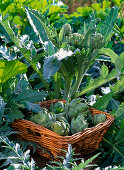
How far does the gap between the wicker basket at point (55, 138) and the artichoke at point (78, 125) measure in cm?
3

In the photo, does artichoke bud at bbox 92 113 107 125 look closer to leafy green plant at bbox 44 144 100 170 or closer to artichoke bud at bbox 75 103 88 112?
artichoke bud at bbox 75 103 88 112

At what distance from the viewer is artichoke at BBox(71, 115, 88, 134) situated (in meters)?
1.22

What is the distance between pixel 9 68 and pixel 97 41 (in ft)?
1.52

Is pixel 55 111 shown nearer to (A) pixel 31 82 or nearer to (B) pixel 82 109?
(B) pixel 82 109

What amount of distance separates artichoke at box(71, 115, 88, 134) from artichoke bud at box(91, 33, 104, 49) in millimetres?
379

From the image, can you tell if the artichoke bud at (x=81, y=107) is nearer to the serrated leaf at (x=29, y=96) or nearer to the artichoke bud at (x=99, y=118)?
the artichoke bud at (x=99, y=118)

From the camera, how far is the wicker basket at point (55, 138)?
1141mm

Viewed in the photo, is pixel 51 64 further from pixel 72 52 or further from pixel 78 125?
pixel 78 125

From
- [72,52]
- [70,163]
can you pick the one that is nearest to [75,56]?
[72,52]

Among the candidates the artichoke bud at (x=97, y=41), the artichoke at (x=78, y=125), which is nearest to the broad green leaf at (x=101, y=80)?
the artichoke bud at (x=97, y=41)

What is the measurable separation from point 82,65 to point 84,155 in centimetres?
46

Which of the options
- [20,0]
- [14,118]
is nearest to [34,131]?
[14,118]

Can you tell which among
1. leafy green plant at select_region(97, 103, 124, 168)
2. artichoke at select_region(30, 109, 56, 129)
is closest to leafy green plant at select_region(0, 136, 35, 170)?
artichoke at select_region(30, 109, 56, 129)

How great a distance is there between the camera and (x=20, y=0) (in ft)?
6.54
